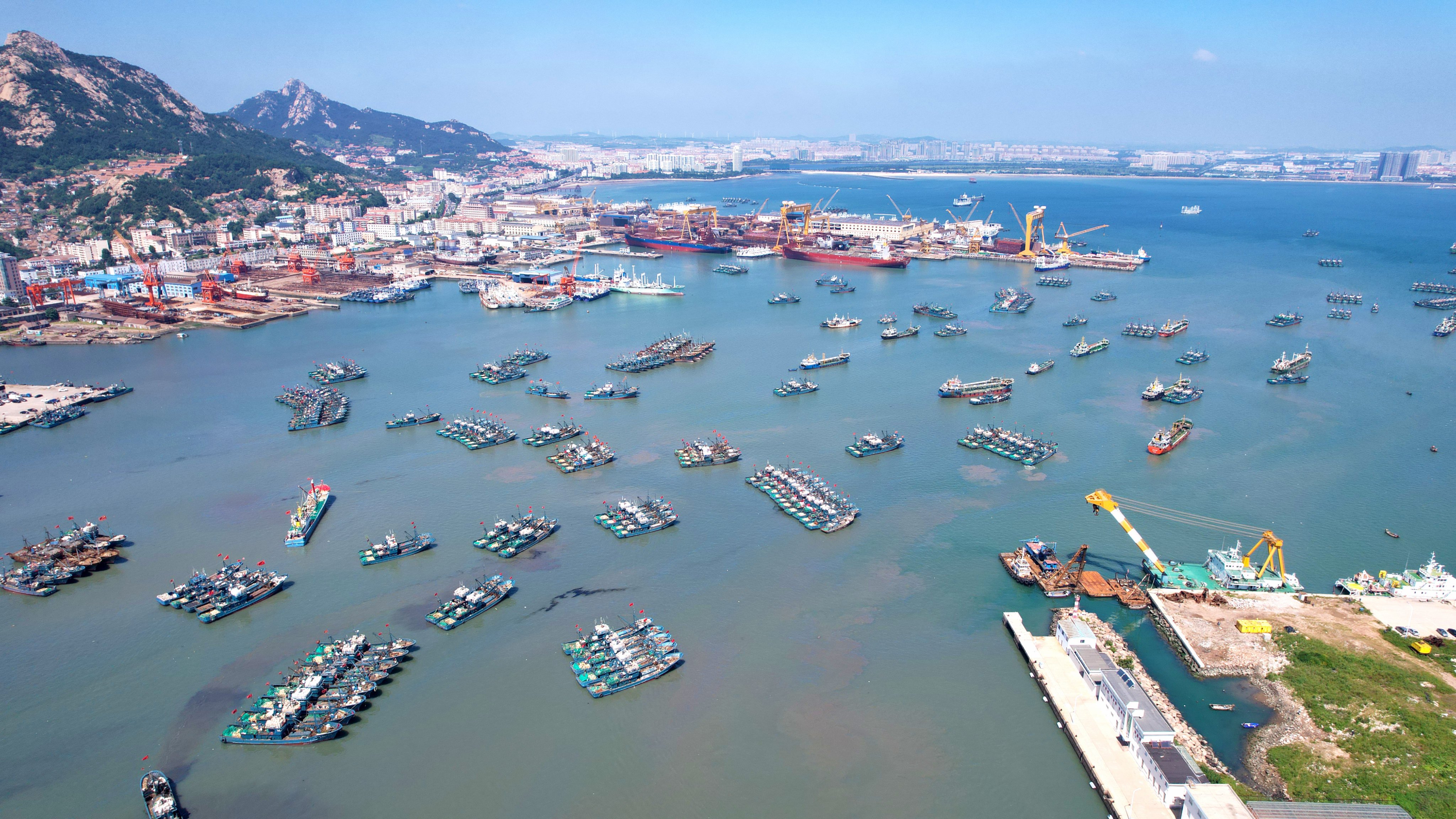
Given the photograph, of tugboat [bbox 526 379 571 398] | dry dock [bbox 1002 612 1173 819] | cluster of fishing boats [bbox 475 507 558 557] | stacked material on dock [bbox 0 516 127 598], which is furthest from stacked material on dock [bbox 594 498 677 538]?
stacked material on dock [bbox 0 516 127 598]

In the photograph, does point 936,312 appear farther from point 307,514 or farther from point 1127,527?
point 307,514

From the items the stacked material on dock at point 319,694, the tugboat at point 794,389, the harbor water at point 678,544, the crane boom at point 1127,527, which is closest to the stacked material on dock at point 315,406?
the harbor water at point 678,544

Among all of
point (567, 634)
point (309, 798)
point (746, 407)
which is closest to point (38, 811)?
point (309, 798)

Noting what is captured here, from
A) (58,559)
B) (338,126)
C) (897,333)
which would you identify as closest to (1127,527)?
(897,333)

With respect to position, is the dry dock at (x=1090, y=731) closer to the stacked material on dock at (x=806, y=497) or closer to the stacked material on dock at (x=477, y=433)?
the stacked material on dock at (x=806, y=497)

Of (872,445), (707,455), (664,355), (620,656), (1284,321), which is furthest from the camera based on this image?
(1284,321)
